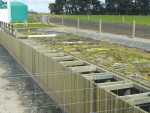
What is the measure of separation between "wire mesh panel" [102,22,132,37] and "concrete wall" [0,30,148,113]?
52.6 feet

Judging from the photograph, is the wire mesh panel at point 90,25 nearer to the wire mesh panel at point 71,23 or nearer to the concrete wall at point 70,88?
the wire mesh panel at point 71,23

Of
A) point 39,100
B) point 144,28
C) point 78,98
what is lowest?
point 39,100

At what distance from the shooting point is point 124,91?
9125 millimetres

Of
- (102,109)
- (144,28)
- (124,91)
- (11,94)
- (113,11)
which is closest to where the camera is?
(102,109)

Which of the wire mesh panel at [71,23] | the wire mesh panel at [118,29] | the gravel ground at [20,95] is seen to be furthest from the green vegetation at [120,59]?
the wire mesh panel at [71,23]

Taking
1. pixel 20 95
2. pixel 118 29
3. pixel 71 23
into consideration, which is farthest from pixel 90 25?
pixel 20 95

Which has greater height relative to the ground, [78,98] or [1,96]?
[78,98]

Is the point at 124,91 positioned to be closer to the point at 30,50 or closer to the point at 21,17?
the point at 30,50

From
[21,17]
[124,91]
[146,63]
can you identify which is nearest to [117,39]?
[146,63]

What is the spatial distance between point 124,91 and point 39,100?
173 inches

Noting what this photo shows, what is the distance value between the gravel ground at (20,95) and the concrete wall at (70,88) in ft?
1.13

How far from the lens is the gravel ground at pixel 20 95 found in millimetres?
11078

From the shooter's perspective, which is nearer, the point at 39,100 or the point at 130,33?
the point at 39,100

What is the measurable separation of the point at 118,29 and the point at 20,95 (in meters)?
20.4
